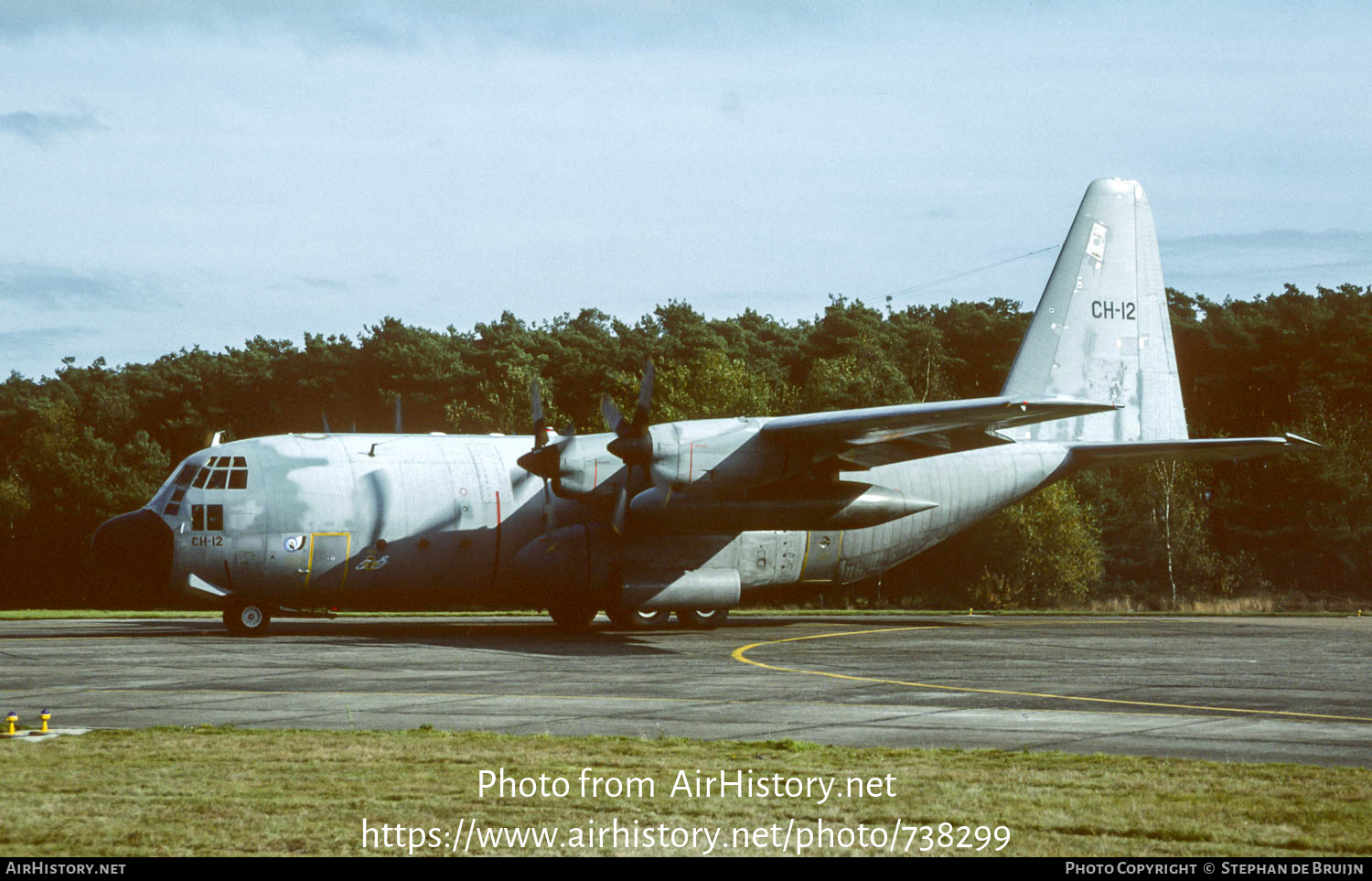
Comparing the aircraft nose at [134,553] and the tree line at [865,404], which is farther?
the tree line at [865,404]

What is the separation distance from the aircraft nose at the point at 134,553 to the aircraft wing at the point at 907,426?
41.5ft

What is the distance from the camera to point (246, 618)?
1072 inches

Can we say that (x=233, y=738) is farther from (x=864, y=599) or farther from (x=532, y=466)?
(x=864, y=599)

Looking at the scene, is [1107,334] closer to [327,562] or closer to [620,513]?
[620,513]

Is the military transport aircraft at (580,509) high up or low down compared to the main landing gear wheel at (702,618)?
up

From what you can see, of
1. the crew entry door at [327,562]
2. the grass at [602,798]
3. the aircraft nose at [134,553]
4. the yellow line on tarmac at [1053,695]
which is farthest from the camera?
the crew entry door at [327,562]

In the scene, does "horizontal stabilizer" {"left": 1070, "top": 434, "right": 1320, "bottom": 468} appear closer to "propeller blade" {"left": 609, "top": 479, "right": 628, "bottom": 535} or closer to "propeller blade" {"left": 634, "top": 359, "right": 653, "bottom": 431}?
"propeller blade" {"left": 609, "top": 479, "right": 628, "bottom": 535}

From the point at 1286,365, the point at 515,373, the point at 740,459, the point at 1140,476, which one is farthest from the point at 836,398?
the point at 740,459

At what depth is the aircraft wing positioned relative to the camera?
2470cm

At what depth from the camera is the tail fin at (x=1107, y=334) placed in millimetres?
33688

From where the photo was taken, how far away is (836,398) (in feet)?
194

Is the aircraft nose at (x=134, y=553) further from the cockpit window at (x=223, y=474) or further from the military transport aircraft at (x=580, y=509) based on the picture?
the cockpit window at (x=223, y=474)

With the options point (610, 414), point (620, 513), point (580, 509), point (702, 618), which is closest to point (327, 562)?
point (580, 509)

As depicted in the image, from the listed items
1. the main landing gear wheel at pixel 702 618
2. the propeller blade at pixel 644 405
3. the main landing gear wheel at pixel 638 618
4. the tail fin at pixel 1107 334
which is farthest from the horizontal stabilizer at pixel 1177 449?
the propeller blade at pixel 644 405
